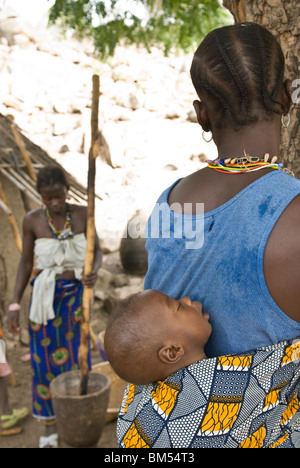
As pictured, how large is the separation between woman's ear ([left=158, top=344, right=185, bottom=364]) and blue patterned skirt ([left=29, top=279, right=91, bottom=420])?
2.50 m

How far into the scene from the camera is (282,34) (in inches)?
77.3

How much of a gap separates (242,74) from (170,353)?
2.41 ft

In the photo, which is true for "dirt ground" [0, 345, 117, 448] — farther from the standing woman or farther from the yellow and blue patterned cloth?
the yellow and blue patterned cloth

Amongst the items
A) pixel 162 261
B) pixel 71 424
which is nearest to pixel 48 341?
pixel 71 424

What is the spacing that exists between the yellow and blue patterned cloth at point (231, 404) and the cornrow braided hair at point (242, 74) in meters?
0.58

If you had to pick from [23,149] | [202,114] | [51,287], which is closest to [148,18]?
[23,149]

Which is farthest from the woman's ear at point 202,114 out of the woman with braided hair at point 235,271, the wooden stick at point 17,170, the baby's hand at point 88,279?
the wooden stick at point 17,170

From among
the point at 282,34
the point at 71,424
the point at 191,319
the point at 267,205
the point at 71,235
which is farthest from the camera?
the point at 71,235

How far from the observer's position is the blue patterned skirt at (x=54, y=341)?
3670 millimetres

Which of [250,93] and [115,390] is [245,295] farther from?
[115,390]

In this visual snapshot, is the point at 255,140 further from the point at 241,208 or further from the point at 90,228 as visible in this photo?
the point at 90,228

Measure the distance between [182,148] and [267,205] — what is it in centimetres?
1039

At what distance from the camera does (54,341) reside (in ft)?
12.2

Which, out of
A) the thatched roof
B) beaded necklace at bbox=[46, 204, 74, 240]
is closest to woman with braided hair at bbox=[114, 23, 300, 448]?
beaded necklace at bbox=[46, 204, 74, 240]
